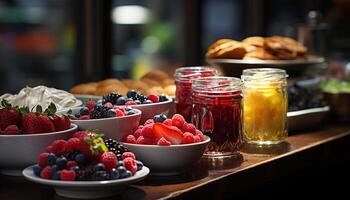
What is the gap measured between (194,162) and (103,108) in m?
0.32

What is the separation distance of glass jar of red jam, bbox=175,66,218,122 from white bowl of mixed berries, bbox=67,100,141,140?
1.19 ft

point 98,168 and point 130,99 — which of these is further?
point 130,99

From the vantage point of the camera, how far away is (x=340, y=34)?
5789mm

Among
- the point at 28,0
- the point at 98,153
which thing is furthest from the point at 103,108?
the point at 28,0

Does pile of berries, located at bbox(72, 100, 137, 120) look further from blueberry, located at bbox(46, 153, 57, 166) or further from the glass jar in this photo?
A: the glass jar

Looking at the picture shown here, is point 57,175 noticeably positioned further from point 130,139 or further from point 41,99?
point 41,99

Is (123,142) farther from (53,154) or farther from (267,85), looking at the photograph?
(267,85)

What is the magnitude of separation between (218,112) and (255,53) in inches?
32.4

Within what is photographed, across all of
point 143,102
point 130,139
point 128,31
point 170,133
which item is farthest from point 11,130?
point 128,31

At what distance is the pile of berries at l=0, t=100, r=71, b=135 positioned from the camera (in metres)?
1.91

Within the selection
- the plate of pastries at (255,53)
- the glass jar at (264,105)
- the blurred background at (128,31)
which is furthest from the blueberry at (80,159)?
the blurred background at (128,31)

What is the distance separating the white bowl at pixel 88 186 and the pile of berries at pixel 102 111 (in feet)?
1.07

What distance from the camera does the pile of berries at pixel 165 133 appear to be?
1.97 meters

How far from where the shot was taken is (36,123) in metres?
1.91
